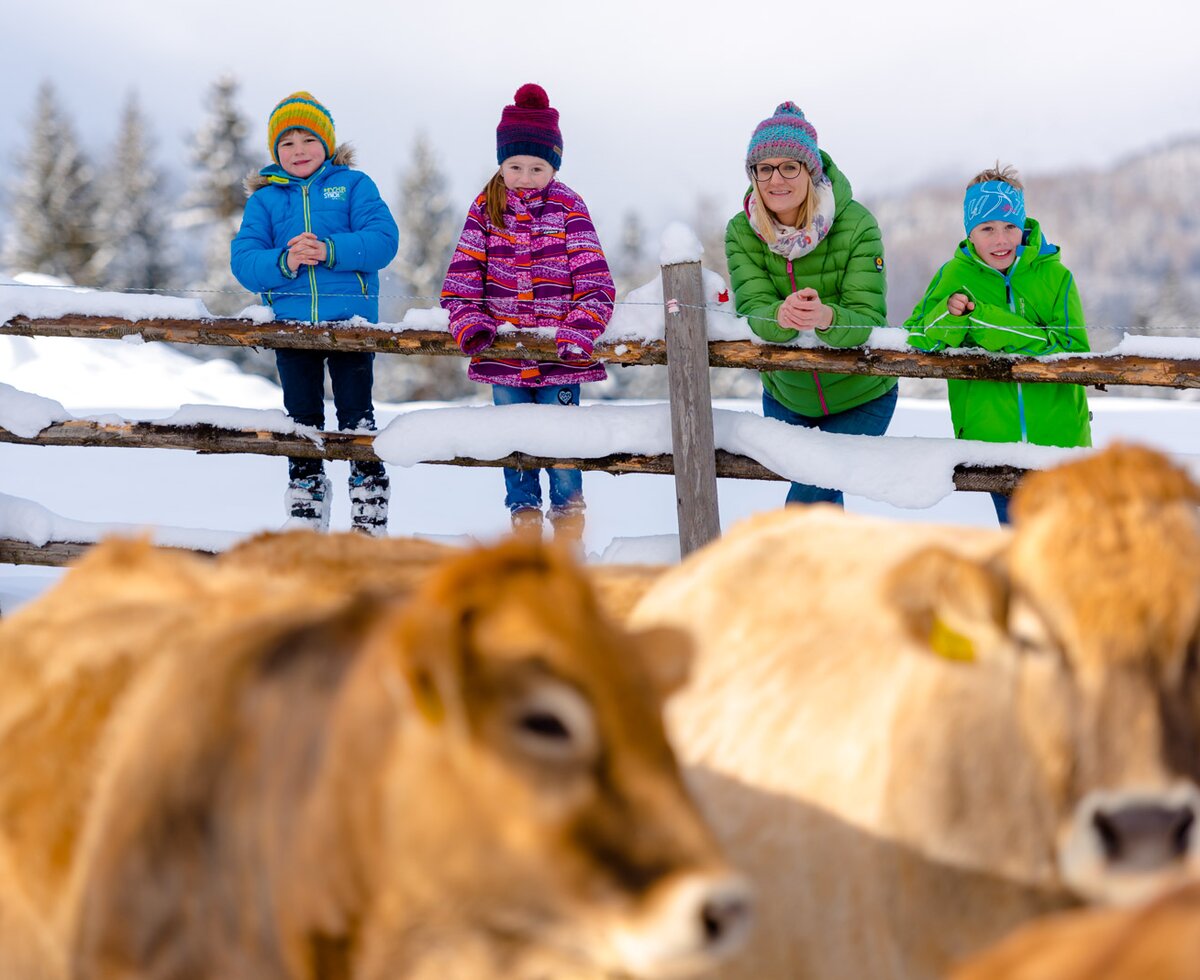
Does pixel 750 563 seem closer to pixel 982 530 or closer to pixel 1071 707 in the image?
pixel 982 530

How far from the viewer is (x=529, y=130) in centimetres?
595

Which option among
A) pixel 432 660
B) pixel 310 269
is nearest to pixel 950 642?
pixel 432 660

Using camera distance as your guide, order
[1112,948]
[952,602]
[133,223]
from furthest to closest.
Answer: [133,223], [952,602], [1112,948]

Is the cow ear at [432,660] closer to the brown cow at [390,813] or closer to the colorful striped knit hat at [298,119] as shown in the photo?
the brown cow at [390,813]

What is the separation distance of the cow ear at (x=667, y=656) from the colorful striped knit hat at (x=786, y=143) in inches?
155

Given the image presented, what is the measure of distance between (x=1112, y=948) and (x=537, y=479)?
5391 mm

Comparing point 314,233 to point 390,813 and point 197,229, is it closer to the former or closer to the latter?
point 390,813

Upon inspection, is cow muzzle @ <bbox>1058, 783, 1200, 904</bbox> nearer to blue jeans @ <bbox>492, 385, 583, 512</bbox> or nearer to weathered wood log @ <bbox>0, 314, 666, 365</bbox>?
weathered wood log @ <bbox>0, 314, 666, 365</bbox>

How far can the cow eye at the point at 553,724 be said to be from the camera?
68.4 inches

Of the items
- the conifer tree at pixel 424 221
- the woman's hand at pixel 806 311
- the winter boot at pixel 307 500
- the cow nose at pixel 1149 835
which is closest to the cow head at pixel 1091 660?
the cow nose at pixel 1149 835

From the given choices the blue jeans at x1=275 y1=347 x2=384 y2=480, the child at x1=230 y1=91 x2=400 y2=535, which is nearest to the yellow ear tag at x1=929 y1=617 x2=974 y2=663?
the child at x1=230 y1=91 x2=400 y2=535

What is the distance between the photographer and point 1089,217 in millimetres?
157000

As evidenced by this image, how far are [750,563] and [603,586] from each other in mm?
582

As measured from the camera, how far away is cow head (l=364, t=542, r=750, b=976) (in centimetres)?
169
